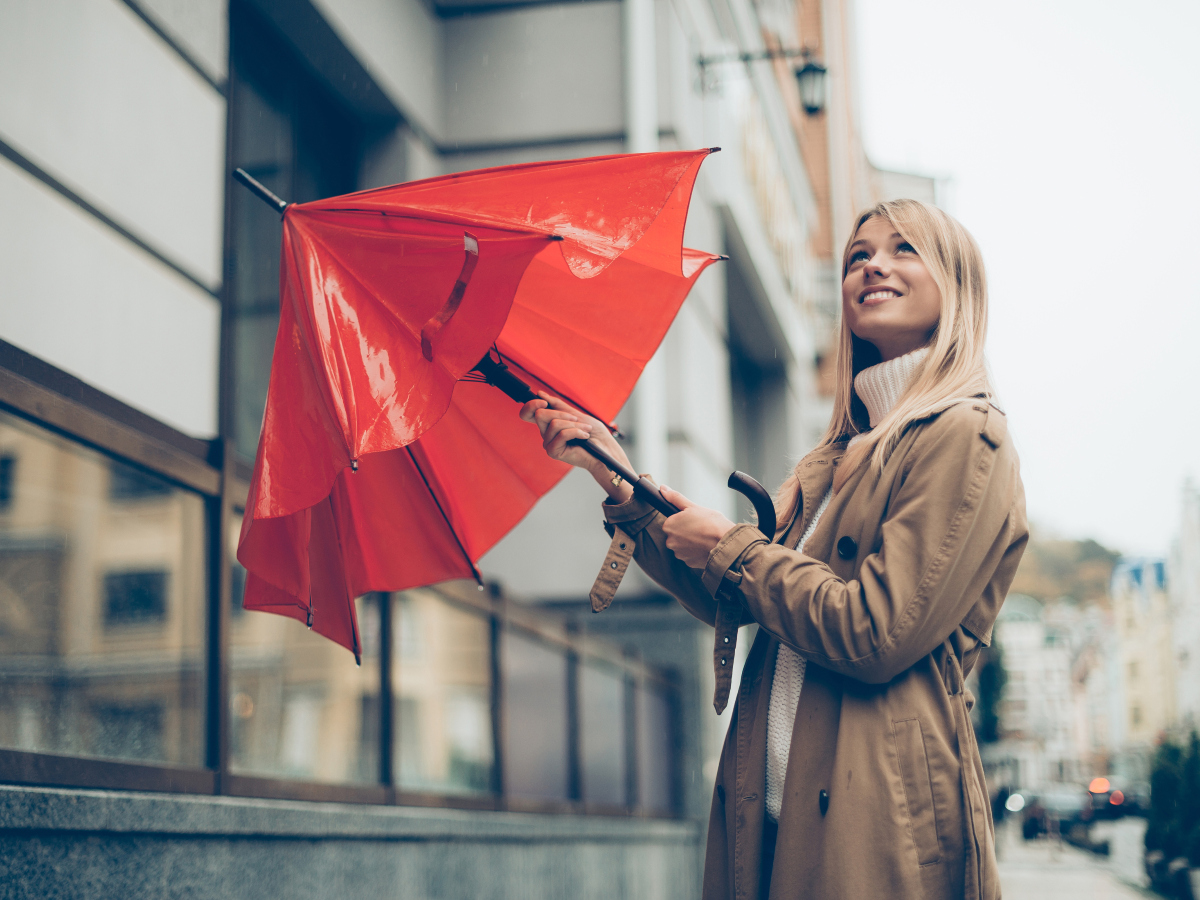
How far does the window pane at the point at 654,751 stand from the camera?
999cm

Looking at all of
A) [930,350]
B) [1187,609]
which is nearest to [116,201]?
[930,350]

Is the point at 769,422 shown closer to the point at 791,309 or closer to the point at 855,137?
the point at 791,309

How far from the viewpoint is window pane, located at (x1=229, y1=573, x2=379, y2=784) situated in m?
5.27

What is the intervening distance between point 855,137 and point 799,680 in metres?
31.3

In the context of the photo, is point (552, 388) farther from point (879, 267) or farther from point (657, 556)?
point (879, 267)

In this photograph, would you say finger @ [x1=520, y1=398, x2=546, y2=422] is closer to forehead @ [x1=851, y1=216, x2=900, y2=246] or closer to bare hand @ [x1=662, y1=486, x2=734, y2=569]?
bare hand @ [x1=662, y1=486, x2=734, y2=569]

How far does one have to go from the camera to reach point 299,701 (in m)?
5.70

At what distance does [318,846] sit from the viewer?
16.6 feet

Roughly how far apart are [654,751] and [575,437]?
803 centimetres

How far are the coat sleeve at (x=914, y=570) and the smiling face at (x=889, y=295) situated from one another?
1.02 ft

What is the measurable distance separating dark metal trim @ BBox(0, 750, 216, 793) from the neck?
258 centimetres

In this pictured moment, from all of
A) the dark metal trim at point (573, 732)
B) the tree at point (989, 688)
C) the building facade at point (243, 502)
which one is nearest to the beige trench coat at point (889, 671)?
the building facade at point (243, 502)

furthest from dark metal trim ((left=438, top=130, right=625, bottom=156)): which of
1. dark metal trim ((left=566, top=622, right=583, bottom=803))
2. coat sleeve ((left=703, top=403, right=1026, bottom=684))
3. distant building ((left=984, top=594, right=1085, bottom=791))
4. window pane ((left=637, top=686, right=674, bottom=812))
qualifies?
distant building ((left=984, top=594, right=1085, bottom=791))

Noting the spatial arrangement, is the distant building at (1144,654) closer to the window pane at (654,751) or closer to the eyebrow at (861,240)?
the window pane at (654,751)
